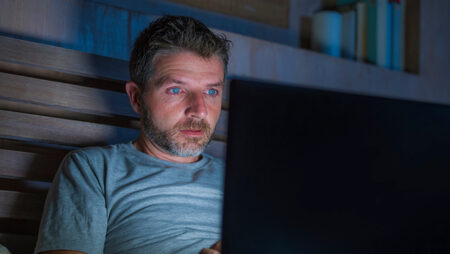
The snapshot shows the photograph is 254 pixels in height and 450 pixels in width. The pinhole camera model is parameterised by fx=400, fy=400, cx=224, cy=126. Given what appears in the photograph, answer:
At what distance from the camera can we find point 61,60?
3.81ft

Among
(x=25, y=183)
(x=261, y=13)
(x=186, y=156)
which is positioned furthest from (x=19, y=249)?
(x=261, y=13)

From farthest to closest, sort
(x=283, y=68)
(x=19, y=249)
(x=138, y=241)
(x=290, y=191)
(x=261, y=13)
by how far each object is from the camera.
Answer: (x=261, y=13), (x=283, y=68), (x=19, y=249), (x=138, y=241), (x=290, y=191)

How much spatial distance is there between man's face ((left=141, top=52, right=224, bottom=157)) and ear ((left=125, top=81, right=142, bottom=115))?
0.06m

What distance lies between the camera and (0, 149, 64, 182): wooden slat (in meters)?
1.08

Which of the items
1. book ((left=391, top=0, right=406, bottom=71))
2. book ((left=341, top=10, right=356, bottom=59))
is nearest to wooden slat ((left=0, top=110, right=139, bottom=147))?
book ((left=341, top=10, right=356, bottom=59))

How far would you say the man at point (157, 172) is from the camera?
876 millimetres

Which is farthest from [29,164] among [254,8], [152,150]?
[254,8]

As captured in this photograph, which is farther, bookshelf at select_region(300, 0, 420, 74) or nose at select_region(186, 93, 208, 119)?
bookshelf at select_region(300, 0, 420, 74)

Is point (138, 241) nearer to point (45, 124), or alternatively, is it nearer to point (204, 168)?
point (204, 168)

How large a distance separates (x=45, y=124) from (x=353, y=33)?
1280 mm

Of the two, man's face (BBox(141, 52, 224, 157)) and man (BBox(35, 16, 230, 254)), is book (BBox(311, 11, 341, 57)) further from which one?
man's face (BBox(141, 52, 224, 157))

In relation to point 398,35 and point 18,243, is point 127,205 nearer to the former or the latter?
point 18,243

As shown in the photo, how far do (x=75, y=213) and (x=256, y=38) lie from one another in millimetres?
1006

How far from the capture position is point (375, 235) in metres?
0.42
